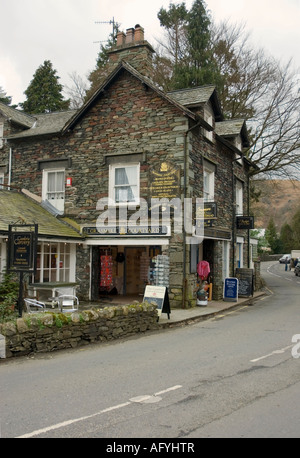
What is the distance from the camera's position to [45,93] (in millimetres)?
35750

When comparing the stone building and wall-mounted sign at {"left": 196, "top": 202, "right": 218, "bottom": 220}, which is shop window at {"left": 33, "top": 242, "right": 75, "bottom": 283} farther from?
wall-mounted sign at {"left": 196, "top": 202, "right": 218, "bottom": 220}

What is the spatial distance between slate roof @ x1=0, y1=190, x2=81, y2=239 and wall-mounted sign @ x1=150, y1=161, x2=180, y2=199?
3.58 metres

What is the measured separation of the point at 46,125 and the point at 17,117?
1538mm

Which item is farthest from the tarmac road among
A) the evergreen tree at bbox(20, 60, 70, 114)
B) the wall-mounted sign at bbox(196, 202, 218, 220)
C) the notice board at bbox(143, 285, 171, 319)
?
the evergreen tree at bbox(20, 60, 70, 114)

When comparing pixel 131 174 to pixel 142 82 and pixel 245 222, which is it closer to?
pixel 142 82

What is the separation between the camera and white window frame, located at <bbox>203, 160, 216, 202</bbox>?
56.9 feet

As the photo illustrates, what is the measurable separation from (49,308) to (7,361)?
16.5 ft

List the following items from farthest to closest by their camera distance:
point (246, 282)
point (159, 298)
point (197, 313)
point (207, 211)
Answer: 1. point (246, 282)
2. point (207, 211)
3. point (197, 313)
4. point (159, 298)

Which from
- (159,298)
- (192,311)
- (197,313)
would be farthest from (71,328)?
(192,311)

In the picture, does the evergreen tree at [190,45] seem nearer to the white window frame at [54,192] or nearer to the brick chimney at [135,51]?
the brick chimney at [135,51]

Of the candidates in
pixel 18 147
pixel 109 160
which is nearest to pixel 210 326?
pixel 109 160

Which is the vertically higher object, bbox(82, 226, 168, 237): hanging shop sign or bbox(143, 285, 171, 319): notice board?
bbox(82, 226, 168, 237): hanging shop sign

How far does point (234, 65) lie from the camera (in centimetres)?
2916

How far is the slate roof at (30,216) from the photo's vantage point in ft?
47.5
